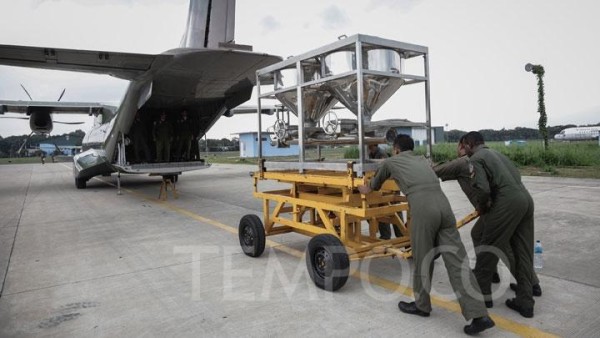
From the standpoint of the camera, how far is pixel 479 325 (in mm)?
3182

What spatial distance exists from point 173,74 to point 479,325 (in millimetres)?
9215

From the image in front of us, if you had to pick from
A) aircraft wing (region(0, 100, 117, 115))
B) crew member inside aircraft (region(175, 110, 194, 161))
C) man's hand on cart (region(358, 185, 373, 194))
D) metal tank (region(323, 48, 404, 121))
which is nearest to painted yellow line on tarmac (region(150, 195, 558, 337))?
man's hand on cart (region(358, 185, 373, 194))

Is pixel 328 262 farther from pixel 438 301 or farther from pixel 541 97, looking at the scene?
pixel 541 97

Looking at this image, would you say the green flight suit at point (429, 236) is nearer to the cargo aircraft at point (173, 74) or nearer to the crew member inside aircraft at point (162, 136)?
the cargo aircraft at point (173, 74)

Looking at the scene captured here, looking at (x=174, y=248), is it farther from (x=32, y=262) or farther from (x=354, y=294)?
(x=354, y=294)

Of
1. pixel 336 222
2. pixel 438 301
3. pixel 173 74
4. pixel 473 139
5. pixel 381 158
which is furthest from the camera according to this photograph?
pixel 173 74

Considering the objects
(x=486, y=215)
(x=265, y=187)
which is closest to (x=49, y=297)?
(x=486, y=215)

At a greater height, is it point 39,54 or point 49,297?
point 39,54

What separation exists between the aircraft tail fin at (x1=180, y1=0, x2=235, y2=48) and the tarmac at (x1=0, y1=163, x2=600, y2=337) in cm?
513

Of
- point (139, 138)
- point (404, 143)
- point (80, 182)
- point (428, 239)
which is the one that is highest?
point (139, 138)

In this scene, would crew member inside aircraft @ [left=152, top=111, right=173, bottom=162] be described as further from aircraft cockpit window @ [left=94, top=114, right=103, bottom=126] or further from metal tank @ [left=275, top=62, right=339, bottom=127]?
metal tank @ [left=275, top=62, right=339, bottom=127]

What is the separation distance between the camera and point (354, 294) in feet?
13.7

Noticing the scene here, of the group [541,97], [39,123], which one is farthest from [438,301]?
[39,123]

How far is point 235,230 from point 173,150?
711cm
